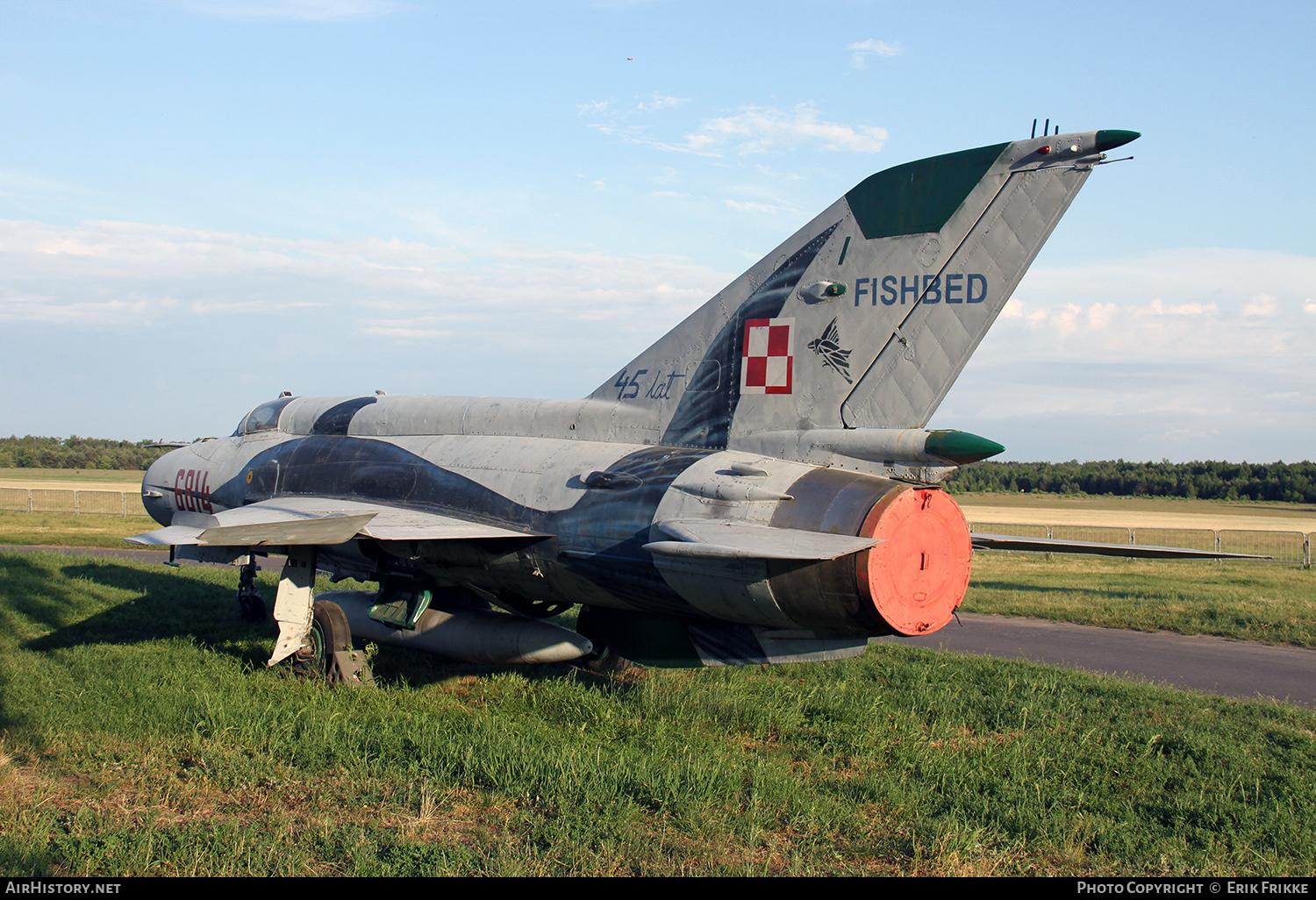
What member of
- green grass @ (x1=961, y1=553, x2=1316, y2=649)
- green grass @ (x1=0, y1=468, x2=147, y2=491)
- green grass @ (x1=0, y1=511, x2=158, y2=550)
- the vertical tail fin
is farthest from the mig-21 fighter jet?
green grass @ (x1=0, y1=468, x2=147, y2=491)

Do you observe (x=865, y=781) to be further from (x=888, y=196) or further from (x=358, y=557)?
(x=358, y=557)

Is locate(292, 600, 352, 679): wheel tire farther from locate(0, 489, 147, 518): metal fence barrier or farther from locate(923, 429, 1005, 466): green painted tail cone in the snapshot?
locate(0, 489, 147, 518): metal fence barrier

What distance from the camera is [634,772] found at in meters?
6.08

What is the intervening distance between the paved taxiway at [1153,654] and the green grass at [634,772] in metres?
1.59

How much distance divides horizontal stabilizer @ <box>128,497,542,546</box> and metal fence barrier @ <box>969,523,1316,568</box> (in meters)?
22.9

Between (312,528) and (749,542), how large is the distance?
13.7 feet

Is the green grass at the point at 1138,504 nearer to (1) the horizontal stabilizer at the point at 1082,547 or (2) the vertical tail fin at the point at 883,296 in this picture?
(1) the horizontal stabilizer at the point at 1082,547

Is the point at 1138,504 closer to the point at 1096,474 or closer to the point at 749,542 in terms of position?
the point at 1096,474

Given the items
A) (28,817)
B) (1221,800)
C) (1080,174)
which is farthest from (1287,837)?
(28,817)

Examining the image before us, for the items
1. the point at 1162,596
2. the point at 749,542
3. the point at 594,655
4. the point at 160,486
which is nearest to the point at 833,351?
the point at 749,542

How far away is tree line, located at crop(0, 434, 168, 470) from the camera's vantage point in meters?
70.6

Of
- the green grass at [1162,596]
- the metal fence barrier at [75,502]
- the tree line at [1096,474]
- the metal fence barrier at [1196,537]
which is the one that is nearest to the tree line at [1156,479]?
the tree line at [1096,474]

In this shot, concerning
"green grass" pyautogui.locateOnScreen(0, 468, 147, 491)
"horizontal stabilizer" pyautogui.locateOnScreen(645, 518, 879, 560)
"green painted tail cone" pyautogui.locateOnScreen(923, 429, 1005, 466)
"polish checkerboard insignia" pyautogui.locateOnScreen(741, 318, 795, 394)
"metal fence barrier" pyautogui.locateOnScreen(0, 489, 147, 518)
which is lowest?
"green grass" pyautogui.locateOnScreen(0, 468, 147, 491)

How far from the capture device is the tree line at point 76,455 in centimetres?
7056
